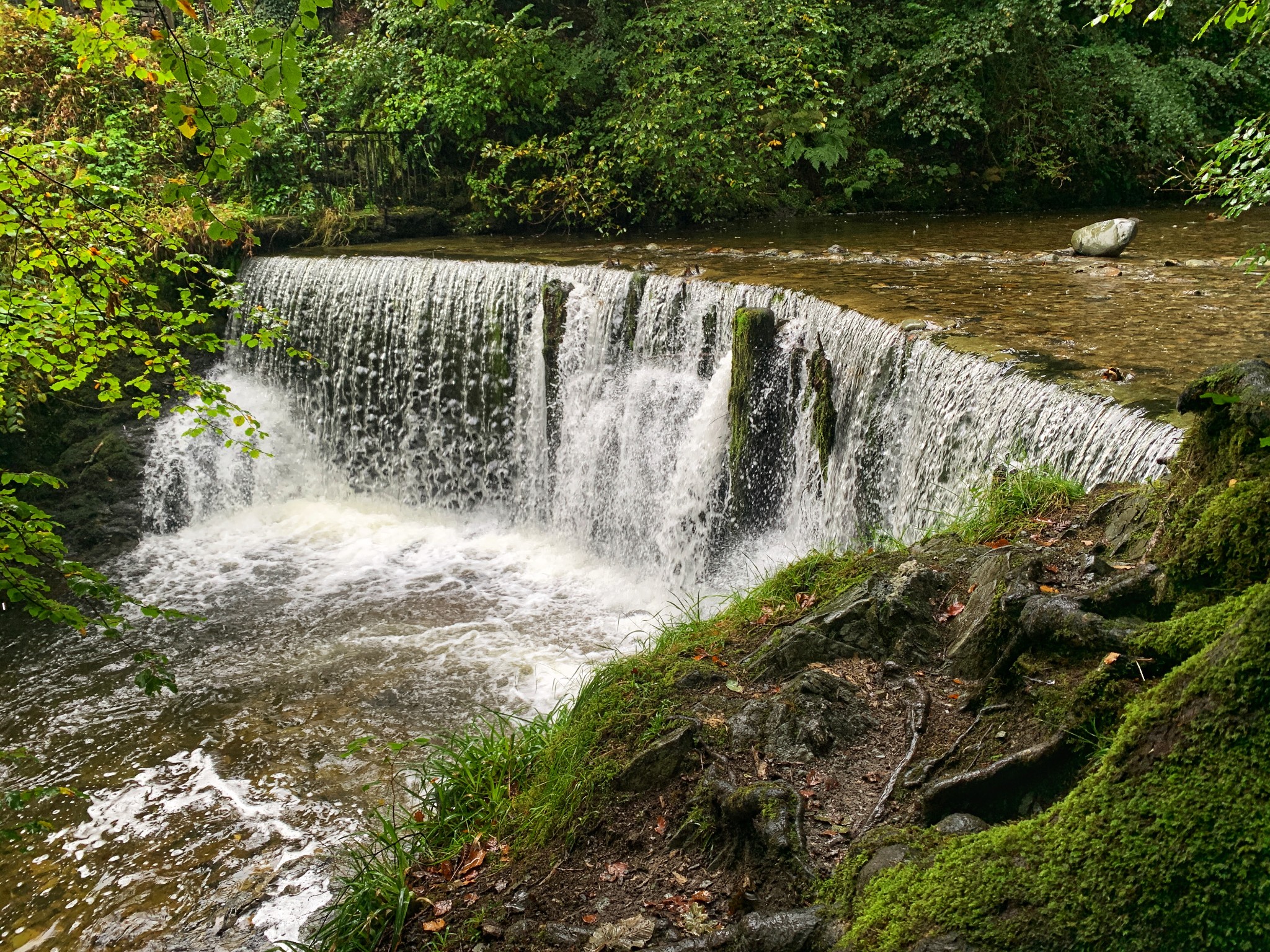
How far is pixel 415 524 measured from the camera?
358 inches

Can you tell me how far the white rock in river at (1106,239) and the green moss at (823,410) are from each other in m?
3.42

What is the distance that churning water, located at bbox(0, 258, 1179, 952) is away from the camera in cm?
457

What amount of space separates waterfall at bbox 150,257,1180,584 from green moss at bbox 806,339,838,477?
4 centimetres

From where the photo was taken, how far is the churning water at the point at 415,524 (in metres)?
4.57

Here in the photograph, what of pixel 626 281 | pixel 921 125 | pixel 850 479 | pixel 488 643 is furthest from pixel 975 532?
pixel 921 125

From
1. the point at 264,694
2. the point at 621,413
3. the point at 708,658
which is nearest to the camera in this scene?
the point at 708,658

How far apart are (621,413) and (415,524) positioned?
2.59m

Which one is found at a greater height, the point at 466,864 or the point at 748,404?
the point at 748,404

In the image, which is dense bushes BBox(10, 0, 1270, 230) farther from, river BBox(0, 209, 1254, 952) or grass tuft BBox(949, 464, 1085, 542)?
grass tuft BBox(949, 464, 1085, 542)

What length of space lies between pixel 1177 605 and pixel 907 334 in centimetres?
364

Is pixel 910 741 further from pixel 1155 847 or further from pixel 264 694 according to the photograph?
pixel 264 694

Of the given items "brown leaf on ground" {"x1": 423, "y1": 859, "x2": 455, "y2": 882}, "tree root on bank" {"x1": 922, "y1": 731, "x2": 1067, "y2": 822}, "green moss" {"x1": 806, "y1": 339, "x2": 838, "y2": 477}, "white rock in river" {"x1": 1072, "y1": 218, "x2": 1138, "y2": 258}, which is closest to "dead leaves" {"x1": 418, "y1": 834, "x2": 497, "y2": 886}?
"brown leaf on ground" {"x1": 423, "y1": 859, "x2": 455, "y2": 882}

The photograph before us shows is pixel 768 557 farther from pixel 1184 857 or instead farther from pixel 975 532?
pixel 1184 857

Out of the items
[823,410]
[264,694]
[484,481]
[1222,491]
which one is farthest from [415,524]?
[1222,491]
